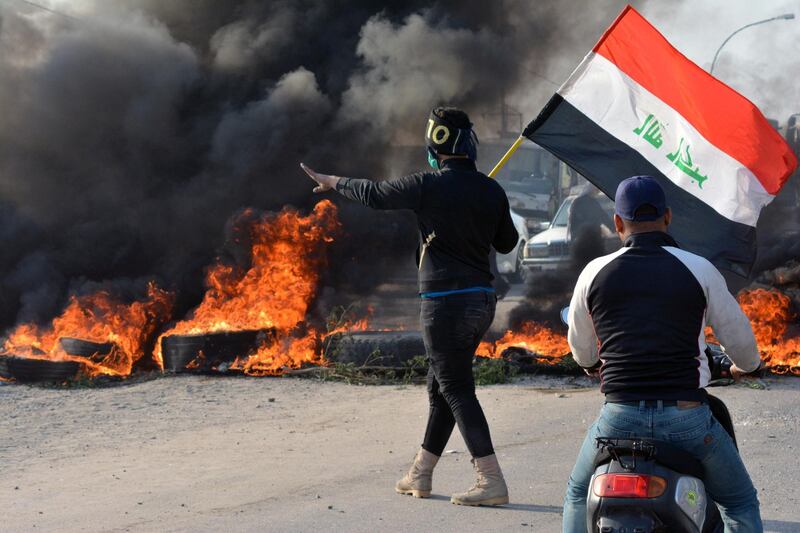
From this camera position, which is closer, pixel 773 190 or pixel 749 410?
pixel 773 190

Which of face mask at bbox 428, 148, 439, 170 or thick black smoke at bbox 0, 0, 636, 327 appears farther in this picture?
thick black smoke at bbox 0, 0, 636, 327

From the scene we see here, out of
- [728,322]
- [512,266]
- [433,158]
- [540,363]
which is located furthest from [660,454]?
[512,266]

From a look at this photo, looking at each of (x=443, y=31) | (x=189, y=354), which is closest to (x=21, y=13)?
(x=443, y=31)

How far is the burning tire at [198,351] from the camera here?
400 inches

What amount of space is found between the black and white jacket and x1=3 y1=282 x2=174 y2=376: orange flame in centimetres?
→ 789

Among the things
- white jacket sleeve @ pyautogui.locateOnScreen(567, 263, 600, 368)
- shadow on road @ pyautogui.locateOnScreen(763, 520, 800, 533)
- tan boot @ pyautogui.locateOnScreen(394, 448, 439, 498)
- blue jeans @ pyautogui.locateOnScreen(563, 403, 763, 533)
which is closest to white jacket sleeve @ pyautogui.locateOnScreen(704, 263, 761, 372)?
blue jeans @ pyautogui.locateOnScreen(563, 403, 763, 533)

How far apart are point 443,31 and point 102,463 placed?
959 cm

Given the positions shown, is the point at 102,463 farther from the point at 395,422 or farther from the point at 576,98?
the point at 576,98

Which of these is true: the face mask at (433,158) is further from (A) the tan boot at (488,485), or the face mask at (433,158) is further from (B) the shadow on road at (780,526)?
(B) the shadow on road at (780,526)

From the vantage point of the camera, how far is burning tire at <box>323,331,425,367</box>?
31.7ft

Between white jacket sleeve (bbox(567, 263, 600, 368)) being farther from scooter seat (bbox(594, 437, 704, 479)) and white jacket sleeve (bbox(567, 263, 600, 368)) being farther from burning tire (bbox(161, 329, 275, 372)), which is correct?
burning tire (bbox(161, 329, 275, 372))

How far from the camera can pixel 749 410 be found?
25.3 ft

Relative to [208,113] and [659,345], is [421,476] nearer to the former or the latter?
[659,345]

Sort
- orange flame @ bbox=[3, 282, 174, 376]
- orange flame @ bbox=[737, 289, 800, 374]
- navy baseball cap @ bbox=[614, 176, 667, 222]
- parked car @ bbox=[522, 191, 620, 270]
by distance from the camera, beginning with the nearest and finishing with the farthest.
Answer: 1. navy baseball cap @ bbox=[614, 176, 667, 222]
2. orange flame @ bbox=[737, 289, 800, 374]
3. orange flame @ bbox=[3, 282, 174, 376]
4. parked car @ bbox=[522, 191, 620, 270]
